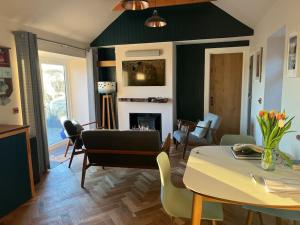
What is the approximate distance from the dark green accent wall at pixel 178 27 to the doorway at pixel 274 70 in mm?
1397

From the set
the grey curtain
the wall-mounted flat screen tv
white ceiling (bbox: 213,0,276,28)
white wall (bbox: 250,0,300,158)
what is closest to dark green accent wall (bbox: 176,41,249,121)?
the wall-mounted flat screen tv

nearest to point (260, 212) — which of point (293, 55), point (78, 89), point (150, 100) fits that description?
point (293, 55)

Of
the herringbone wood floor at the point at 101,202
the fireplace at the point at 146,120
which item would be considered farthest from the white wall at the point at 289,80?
the fireplace at the point at 146,120

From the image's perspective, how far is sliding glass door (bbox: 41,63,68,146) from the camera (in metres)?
4.80

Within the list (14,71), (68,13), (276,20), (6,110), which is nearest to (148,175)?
(6,110)

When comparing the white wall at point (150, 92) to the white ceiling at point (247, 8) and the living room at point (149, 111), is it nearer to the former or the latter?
the living room at point (149, 111)

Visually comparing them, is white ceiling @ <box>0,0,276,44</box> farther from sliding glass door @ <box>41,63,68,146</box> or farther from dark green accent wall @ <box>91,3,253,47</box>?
sliding glass door @ <box>41,63,68,146</box>

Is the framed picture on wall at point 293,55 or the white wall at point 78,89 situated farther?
the white wall at point 78,89

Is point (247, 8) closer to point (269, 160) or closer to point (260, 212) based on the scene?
point (269, 160)

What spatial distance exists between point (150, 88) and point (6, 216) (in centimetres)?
357

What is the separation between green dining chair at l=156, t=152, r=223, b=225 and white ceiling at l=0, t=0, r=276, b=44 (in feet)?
8.77

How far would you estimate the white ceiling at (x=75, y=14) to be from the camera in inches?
127

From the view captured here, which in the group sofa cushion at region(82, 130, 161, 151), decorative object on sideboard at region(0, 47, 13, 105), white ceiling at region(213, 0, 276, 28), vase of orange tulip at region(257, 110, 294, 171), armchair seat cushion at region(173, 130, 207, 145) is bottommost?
armchair seat cushion at region(173, 130, 207, 145)

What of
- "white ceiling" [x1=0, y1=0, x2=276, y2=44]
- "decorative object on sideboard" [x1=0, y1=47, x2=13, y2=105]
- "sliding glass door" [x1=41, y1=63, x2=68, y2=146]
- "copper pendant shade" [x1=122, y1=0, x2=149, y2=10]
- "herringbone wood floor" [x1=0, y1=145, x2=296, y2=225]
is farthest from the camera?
"sliding glass door" [x1=41, y1=63, x2=68, y2=146]
